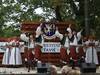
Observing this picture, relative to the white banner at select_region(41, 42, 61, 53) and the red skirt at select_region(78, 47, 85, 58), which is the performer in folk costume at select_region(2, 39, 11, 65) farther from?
the red skirt at select_region(78, 47, 85, 58)

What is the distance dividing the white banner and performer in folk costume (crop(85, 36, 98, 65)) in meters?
1.26

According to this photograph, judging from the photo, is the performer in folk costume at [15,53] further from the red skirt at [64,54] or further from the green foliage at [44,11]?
the green foliage at [44,11]

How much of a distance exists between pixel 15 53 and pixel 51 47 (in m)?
1.53

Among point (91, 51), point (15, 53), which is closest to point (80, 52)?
point (91, 51)

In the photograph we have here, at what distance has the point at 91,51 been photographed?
20.0 meters

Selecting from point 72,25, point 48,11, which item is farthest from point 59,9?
point 72,25

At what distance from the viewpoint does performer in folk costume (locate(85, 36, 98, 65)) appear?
1997cm

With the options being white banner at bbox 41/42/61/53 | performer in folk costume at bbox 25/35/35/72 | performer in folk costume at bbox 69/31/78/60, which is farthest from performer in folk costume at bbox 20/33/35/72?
performer in folk costume at bbox 69/31/78/60

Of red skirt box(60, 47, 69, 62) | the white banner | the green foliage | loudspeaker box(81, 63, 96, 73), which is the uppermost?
the green foliage

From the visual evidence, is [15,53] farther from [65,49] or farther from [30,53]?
[65,49]

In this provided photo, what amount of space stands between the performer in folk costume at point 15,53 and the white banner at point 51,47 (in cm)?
105

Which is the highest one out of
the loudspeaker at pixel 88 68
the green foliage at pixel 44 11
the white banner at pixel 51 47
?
the green foliage at pixel 44 11

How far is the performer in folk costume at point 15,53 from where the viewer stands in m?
19.7

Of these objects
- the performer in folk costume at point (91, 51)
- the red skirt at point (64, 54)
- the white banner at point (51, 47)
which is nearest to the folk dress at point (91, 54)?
the performer in folk costume at point (91, 51)
